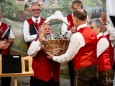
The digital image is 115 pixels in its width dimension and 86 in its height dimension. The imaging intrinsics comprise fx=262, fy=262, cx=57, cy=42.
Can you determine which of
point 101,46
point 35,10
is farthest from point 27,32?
point 101,46

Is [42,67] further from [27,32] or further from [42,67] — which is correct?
[27,32]

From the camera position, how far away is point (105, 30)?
416 cm

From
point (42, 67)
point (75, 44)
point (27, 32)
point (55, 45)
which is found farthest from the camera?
point (27, 32)

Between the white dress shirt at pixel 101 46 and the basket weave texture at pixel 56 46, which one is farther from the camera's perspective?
the white dress shirt at pixel 101 46

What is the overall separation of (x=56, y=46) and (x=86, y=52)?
38cm

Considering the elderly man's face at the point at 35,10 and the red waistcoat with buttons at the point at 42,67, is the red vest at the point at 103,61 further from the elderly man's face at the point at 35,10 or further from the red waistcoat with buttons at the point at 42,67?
the elderly man's face at the point at 35,10

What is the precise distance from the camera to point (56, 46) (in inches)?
128

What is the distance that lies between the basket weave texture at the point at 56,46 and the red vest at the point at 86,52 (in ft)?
0.74

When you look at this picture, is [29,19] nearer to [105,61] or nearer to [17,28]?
[17,28]

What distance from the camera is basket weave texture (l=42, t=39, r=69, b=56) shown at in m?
3.22

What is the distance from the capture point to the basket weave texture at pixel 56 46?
3.22 meters

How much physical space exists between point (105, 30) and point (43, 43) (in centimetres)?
135

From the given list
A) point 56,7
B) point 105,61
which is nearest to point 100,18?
point 56,7

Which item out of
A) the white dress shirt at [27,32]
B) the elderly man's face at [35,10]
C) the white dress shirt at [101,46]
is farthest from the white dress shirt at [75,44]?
the elderly man's face at [35,10]
